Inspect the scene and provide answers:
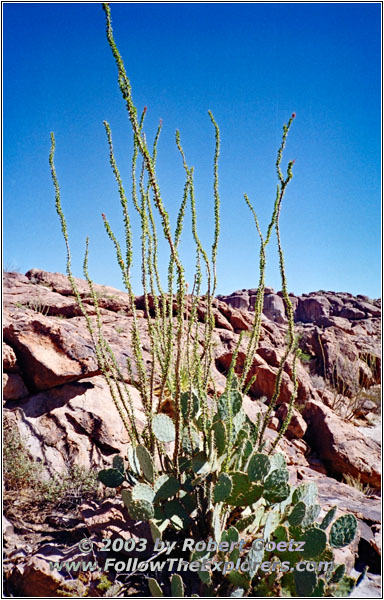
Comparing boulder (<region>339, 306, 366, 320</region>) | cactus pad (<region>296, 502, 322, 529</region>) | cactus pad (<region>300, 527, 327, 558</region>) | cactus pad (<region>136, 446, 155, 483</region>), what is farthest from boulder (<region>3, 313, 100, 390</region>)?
boulder (<region>339, 306, 366, 320</region>)

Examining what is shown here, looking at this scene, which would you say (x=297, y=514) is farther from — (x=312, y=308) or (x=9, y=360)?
(x=312, y=308)

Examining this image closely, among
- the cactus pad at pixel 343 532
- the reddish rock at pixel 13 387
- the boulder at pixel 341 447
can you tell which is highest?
the reddish rock at pixel 13 387

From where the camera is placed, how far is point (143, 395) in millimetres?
2609

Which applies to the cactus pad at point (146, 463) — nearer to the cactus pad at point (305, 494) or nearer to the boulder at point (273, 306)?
the cactus pad at point (305, 494)

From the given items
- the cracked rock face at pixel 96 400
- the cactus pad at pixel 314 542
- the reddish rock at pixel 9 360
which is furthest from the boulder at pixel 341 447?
the reddish rock at pixel 9 360

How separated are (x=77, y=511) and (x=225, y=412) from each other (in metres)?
1.53

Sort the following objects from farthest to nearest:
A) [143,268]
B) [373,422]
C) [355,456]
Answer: [373,422]
[355,456]
[143,268]

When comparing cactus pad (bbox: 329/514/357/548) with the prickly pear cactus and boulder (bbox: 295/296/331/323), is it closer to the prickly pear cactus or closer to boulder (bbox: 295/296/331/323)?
the prickly pear cactus

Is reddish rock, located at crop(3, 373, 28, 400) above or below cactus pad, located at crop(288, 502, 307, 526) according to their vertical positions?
above

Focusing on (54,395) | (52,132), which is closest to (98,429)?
(54,395)

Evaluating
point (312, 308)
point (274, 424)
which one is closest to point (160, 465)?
point (274, 424)

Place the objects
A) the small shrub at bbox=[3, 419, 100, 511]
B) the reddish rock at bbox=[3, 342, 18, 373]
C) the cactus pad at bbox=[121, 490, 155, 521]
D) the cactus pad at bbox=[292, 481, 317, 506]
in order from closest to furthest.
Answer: the cactus pad at bbox=[121, 490, 155, 521], the cactus pad at bbox=[292, 481, 317, 506], the small shrub at bbox=[3, 419, 100, 511], the reddish rock at bbox=[3, 342, 18, 373]

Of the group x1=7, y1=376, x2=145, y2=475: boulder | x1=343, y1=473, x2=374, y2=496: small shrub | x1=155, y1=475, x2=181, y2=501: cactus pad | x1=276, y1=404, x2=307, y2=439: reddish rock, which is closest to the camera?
x1=155, y1=475, x2=181, y2=501: cactus pad

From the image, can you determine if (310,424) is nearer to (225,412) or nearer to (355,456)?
(355,456)
